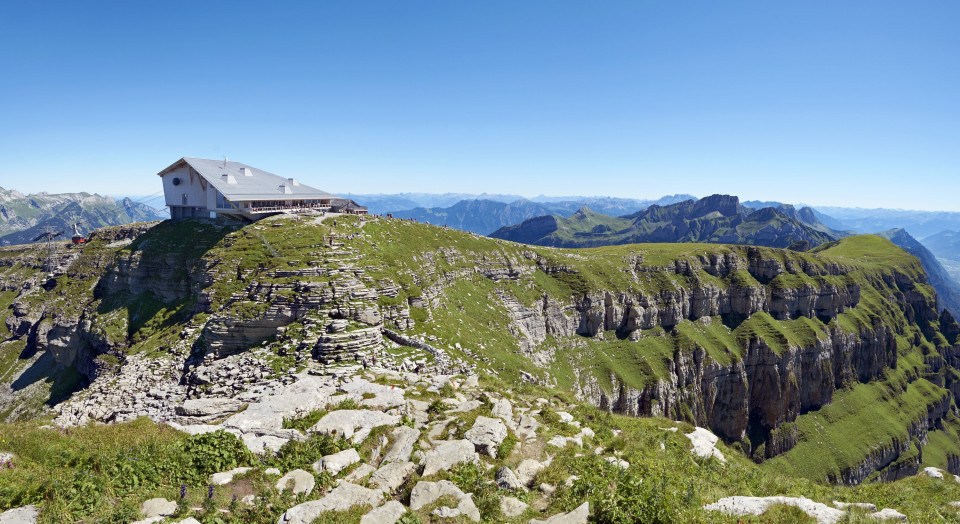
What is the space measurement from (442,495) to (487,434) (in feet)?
18.4

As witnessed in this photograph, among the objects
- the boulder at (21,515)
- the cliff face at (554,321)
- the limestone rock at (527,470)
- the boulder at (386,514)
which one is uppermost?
the boulder at (21,515)

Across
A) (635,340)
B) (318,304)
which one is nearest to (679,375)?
(635,340)

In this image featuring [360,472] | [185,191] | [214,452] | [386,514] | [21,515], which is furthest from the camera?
[185,191]

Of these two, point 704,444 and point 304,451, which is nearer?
point 304,451

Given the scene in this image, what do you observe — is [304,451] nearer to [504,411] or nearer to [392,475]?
[392,475]

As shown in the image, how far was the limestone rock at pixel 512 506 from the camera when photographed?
1372cm

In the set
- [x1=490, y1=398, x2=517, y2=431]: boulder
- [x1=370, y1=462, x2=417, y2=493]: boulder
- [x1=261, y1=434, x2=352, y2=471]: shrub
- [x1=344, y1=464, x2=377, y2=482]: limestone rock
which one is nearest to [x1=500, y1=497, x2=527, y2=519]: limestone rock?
[x1=370, y1=462, x2=417, y2=493]: boulder

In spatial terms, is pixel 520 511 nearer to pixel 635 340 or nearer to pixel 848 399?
pixel 635 340

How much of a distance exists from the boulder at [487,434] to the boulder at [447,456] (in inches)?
24.3

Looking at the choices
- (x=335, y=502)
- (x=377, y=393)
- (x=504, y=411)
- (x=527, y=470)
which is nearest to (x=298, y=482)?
(x=335, y=502)

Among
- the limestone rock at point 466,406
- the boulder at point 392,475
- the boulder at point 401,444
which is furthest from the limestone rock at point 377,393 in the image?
the boulder at point 392,475

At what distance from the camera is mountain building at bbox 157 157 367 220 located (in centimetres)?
7219

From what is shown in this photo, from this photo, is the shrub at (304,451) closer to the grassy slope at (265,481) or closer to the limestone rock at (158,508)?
the grassy slope at (265,481)

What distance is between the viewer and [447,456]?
1708cm
